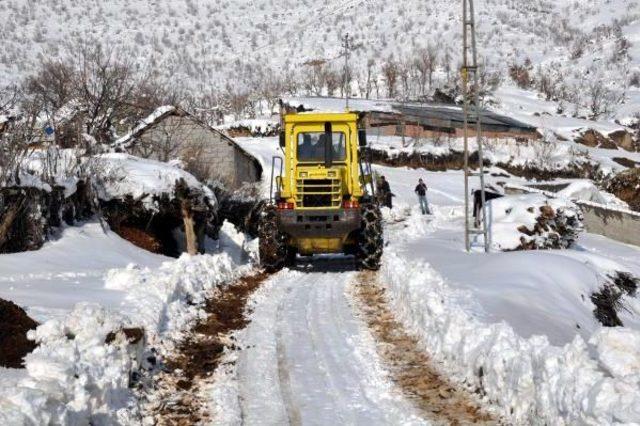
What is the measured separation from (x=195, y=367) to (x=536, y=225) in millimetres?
15660

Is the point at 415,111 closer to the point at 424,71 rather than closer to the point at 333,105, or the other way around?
the point at 333,105

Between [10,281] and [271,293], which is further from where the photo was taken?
[271,293]

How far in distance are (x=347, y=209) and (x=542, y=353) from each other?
8.72 meters

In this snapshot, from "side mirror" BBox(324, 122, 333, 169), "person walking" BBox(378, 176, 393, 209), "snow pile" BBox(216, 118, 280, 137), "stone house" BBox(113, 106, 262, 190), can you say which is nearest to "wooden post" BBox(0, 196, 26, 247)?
"side mirror" BBox(324, 122, 333, 169)

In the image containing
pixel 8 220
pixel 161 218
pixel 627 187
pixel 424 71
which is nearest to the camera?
pixel 8 220

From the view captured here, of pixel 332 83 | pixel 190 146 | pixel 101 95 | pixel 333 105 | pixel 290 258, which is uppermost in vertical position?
pixel 332 83

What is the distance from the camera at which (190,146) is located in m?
31.9

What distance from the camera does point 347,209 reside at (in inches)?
561

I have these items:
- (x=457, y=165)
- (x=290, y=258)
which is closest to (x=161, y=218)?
(x=290, y=258)

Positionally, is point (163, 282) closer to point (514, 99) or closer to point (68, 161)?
point (68, 161)

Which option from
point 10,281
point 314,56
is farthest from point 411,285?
point 314,56

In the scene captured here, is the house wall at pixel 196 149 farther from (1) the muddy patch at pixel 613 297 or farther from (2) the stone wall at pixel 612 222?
(1) the muddy patch at pixel 613 297

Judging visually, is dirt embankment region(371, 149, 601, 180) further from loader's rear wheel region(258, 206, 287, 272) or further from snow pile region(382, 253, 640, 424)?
snow pile region(382, 253, 640, 424)

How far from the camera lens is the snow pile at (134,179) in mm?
15812
